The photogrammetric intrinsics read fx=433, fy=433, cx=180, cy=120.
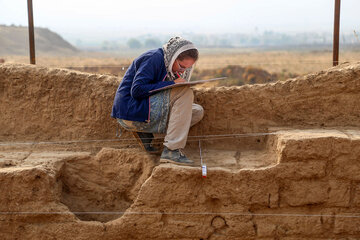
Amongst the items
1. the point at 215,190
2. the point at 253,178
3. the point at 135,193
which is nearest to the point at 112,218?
the point at 135,193

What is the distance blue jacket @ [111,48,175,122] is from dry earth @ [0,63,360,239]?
0.52 metres

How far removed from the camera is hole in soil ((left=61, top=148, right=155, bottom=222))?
445cm

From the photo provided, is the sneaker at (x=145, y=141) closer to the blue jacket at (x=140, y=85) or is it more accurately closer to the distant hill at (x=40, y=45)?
the blue jacket at (x=140, y=85)

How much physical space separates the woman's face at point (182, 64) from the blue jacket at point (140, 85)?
11 cm

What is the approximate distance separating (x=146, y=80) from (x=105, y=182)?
3.99ft

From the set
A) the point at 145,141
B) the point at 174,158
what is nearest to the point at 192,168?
the point at 174,158

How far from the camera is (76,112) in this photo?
504 centimetres

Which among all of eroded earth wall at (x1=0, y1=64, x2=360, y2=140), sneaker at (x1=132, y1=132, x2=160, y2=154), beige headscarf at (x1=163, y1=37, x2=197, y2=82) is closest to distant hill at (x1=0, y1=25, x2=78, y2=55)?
eroded earth wall at (x1=0, y1=64, x2=360, y2=140)

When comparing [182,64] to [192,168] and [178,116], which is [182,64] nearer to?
[178,116]

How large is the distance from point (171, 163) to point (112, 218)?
88cm

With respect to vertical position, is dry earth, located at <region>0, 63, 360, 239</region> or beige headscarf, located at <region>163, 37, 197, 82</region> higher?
beige headscarf, located at <region>163, 37, 197, 82</region>

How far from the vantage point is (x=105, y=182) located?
4.57m

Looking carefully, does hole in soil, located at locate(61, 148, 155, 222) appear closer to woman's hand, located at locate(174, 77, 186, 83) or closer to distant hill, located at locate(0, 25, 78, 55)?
woman's hand, located at locate(174, 77, 186, 83)

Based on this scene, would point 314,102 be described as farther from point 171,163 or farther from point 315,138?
point 171,163
